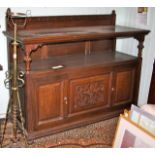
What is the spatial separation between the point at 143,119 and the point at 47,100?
43.2 inches

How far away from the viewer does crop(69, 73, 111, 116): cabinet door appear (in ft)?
8.05

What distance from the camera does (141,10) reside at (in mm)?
2881

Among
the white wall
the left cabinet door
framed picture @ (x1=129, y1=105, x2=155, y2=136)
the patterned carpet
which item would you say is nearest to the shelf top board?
the white wall

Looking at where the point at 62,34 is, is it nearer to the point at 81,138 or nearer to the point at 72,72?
the point at 72,72

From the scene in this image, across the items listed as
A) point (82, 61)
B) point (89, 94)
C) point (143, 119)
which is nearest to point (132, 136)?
point (143, 119)

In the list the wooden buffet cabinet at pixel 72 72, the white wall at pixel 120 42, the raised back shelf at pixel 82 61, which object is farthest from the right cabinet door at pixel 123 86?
the white wall at pixel 120 42

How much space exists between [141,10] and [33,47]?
1420 mm

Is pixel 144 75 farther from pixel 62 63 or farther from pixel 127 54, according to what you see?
pixel 62 63

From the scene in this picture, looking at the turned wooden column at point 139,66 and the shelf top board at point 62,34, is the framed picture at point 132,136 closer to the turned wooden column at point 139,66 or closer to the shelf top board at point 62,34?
the shelf top board at point 62,34

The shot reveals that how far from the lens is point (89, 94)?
256 centimetres

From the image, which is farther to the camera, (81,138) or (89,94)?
(89,94)

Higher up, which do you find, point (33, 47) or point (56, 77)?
point (33, 47)

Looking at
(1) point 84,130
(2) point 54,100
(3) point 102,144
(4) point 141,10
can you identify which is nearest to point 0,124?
(2) point 54,100

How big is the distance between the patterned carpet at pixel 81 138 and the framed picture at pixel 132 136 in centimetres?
65
